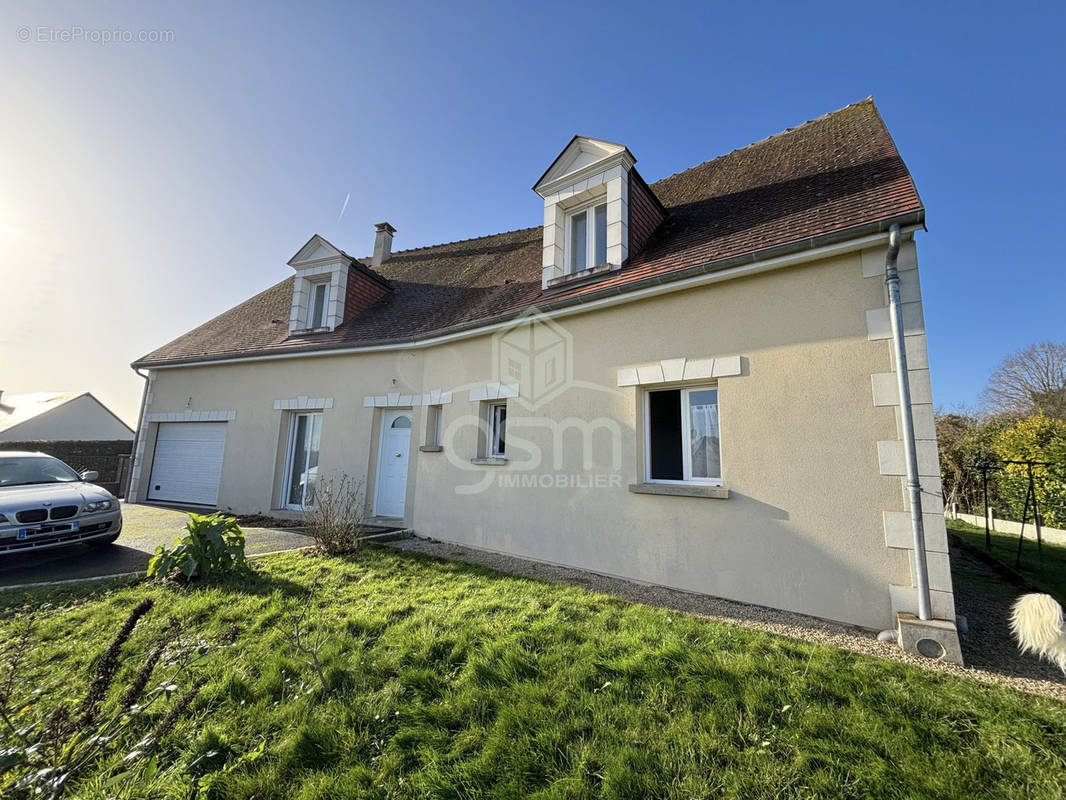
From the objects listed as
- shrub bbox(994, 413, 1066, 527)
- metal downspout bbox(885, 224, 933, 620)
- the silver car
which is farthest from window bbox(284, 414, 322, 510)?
shrub bbox(994, 413, 1066, 527)

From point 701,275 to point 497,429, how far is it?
12.9ft

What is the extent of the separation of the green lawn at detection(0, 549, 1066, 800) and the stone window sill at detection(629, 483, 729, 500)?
1356 millimetres

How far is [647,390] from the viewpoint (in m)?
5.46

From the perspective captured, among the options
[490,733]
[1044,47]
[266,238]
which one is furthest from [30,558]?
[1044,47]

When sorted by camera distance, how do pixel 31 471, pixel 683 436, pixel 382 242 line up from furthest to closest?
pixel 382 242 < pixel 31 471 < pixel 683 436

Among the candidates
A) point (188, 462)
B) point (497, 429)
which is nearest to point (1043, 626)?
point (497, 429)

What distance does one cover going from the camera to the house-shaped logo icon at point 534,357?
20.4 feet

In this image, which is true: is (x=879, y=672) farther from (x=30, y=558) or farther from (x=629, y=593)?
(x=30, y=558)

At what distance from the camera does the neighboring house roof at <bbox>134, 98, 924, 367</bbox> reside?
182 inches

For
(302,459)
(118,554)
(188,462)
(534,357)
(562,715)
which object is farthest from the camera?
(188,462)

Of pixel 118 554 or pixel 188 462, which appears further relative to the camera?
pixel 188 462

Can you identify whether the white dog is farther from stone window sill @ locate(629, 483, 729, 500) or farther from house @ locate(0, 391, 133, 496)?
house @ locate(0, 391, 133, 496)

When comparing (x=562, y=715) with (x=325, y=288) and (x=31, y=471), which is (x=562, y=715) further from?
(x=325, y=288)

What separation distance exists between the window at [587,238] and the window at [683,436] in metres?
2.57
